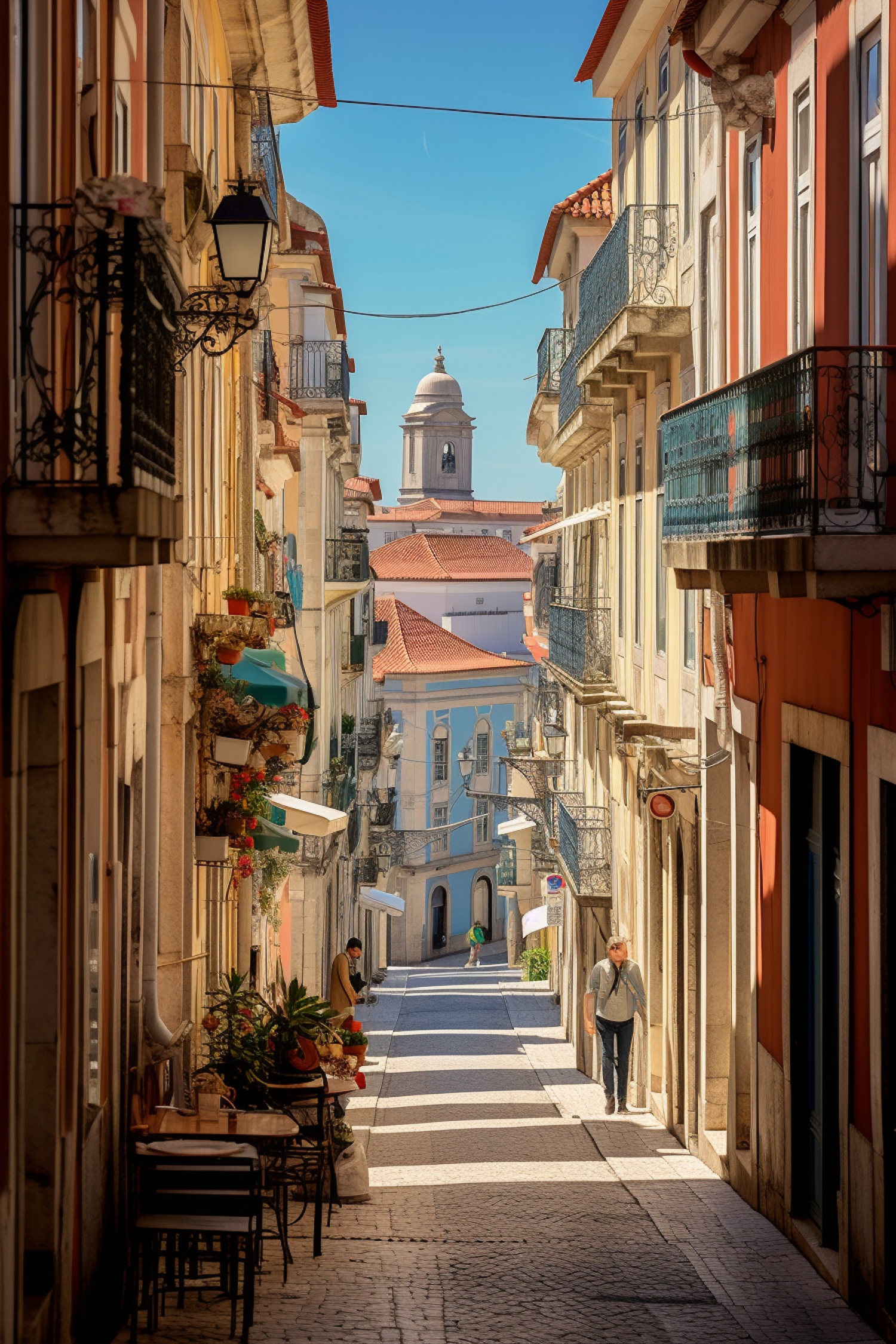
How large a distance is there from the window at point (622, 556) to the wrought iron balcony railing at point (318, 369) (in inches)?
335

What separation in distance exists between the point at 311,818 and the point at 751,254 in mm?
5825

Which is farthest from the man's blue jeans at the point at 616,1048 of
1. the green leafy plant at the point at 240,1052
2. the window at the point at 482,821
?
the window at the point at 482,821

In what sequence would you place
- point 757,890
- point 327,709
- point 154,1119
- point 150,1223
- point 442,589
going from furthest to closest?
point 442,589 → point 327,709 → point 757,890 → point 154,1119 → point 150,1223

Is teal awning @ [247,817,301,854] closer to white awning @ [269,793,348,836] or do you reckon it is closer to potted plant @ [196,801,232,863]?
potted plant @ [196,801,232,863]

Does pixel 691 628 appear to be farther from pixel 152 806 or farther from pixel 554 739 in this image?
pixel 554 739

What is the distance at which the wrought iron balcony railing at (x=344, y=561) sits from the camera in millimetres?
29016

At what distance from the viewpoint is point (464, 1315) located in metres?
7.77

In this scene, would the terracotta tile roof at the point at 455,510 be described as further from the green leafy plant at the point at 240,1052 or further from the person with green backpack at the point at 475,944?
the green leafy plant at the point at 240,1052

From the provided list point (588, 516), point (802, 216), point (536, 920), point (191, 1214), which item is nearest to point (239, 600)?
point (802, 216)

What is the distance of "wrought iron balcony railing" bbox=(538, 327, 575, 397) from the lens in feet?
89.4

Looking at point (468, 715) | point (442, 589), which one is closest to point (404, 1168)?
point (468, 715)

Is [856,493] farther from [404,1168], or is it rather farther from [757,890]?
[404,1168]

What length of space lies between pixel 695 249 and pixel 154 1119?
363 inches

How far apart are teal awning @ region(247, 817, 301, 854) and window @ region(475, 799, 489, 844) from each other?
158 feet
